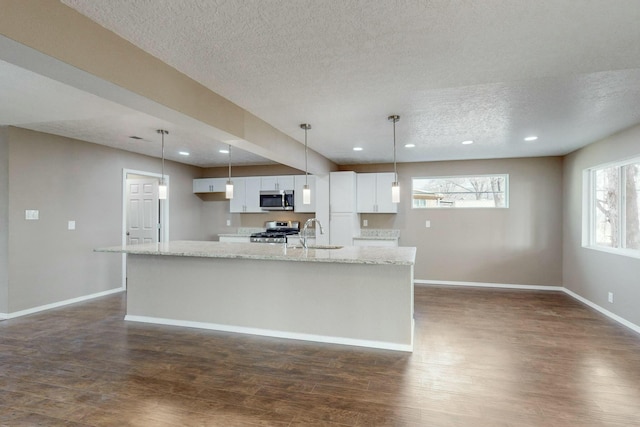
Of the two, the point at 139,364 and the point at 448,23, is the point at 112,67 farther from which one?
the point at 139,364

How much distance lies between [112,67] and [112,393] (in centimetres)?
221

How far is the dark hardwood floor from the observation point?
2199 millimetres

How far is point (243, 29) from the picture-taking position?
1.91 m

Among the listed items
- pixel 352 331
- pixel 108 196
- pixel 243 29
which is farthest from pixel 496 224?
pixel 108 196

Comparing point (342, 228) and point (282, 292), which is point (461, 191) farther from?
point (282, 292)

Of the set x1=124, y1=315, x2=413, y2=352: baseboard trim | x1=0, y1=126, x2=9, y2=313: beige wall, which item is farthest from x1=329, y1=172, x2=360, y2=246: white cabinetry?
x1=0, y1=126, x2=9, y2=313: beige wall

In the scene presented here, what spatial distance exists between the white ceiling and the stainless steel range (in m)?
2.88

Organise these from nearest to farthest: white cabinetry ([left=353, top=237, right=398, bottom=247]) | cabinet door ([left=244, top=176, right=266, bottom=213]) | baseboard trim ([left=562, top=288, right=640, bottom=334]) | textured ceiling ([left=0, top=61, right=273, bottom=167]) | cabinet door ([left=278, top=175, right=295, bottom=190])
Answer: textured ceiling ([left=0, top=61, right=273, bottom=167]) → baseboard trim ([left=562, top=288, right=640, bottom=334]) → white cabinetry ([left=353, top=237, right=398, bottom=247]) → cabinet door ([left=278, top=175, right=295, bottom=190]) → cabinet door ([left=244, top=176, right=266, bottom=213])

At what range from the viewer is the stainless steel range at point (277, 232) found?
6492 millimetres

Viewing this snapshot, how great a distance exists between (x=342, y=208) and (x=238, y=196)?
224 centimetres

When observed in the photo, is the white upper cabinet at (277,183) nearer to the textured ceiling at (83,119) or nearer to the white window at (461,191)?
the textured ceiling at (83,119)

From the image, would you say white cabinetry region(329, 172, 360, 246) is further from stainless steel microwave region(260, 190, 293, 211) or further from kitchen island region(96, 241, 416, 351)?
kitchen island region(96, 241, 416, 351)

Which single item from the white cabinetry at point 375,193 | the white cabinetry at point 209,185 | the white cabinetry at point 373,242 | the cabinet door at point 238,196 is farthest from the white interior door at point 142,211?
the white cabinetry at point 375,193

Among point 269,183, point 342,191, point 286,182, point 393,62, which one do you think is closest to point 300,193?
point 286,182
